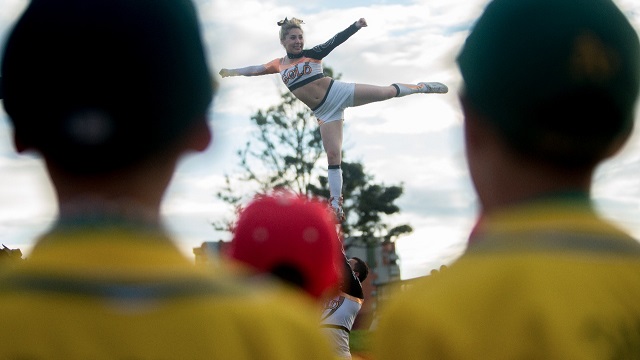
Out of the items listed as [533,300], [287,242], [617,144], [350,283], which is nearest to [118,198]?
[533,300]

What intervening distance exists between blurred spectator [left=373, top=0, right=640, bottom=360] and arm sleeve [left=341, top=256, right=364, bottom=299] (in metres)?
3.03

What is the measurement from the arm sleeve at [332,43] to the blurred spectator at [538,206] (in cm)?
617

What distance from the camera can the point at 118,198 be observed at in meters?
1.03

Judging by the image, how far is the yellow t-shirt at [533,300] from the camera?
1096 millimetres

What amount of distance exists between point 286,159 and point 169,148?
58.3ft

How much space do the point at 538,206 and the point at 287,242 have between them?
1.33m

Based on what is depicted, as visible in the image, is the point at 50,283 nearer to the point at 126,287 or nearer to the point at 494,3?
the point at 126,287

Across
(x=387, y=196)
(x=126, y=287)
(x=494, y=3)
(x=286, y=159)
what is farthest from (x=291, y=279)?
(x=387, y=196)

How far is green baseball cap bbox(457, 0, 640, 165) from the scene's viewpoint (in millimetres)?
1193

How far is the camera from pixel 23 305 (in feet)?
3.16

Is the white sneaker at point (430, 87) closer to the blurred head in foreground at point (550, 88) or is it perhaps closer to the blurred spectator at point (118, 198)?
the blurred head in foreground at point (550, 88)

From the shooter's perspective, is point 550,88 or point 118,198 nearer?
point 118,198

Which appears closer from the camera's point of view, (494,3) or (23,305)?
(23,305)

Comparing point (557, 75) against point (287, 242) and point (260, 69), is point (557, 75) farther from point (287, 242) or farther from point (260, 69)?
point (260, 69)
